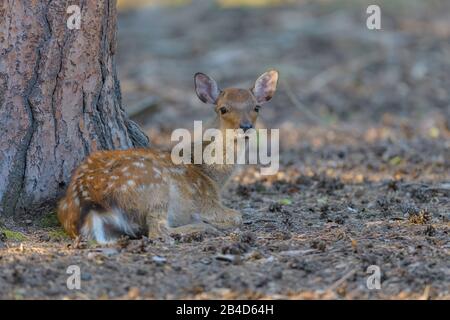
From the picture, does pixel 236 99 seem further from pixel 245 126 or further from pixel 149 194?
pixel 149 194

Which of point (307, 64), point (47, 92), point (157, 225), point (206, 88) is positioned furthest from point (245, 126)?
point (307, 64)

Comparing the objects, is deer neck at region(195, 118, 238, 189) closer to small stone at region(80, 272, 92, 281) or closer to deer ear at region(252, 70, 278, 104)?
deer ear at region(252, 70, 278, 104)

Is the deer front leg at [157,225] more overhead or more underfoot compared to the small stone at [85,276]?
more overhead

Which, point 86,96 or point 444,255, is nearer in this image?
point 444,255

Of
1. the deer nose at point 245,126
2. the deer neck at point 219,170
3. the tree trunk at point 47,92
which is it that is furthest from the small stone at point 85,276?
the deer nose at point 245,126

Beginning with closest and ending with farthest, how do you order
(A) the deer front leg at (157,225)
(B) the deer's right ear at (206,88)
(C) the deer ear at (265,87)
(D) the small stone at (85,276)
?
(D) the small stone at (85,276), (A) the deer front leg at (157,225), (B) the deer's right ear at (206,88), (C) the deer ear at (265,87)

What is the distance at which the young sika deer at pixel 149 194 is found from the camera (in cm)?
642

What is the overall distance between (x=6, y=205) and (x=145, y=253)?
1.49 metres

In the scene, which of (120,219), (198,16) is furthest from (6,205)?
(198,16)

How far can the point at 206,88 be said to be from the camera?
7.85 m

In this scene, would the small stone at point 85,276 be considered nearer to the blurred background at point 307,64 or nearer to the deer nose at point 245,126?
the deer nose at point 245,126

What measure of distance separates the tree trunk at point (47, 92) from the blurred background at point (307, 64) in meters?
4.49
